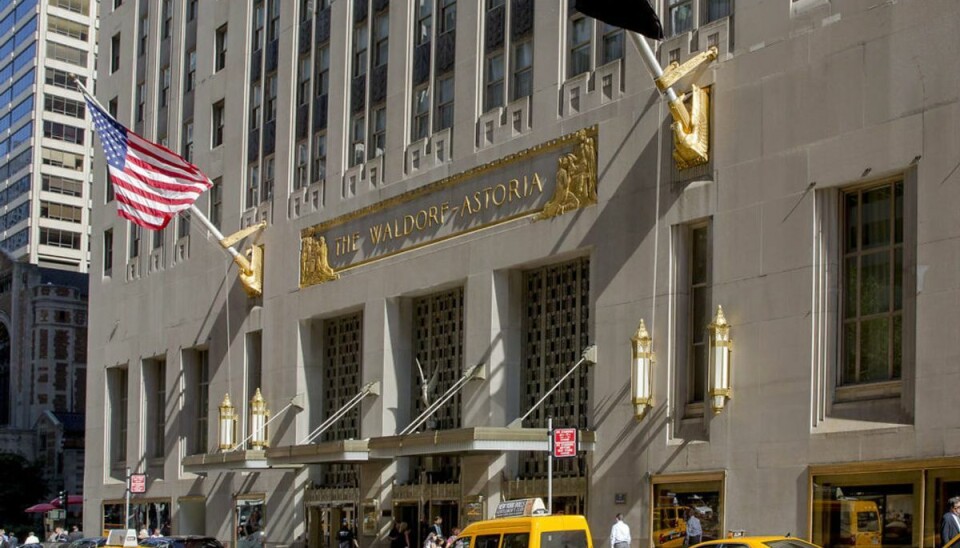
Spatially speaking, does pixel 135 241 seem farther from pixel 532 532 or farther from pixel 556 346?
pixel 532 532

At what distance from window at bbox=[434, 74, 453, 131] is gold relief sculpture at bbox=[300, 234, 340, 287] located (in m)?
6.79

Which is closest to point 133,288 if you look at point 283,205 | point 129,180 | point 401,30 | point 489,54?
point 283,205

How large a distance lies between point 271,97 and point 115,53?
18.3m

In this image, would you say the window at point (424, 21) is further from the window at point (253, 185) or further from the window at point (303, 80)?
the window at point (253, 185)

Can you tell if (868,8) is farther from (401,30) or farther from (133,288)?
(133,288)

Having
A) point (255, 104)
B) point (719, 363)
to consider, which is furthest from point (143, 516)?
point (719, 363)

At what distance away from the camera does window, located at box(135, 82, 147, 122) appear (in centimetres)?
6325

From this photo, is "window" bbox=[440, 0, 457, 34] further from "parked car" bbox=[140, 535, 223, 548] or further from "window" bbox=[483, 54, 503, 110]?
"parked car" bbox=[140, 535, 223, 548]

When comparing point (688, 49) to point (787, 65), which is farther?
point (688, 49)

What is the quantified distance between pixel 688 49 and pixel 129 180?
18918 mm

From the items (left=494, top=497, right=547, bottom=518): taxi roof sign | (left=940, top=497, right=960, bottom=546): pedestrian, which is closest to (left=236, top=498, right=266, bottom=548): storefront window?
(left=494, top=497, right=547, bottom=518): taxi roof sign

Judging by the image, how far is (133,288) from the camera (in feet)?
202

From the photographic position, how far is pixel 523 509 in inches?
1019

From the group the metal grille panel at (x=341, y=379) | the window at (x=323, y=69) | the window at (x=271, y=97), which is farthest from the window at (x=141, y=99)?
the metal grille panel at (x=341, y=379)
